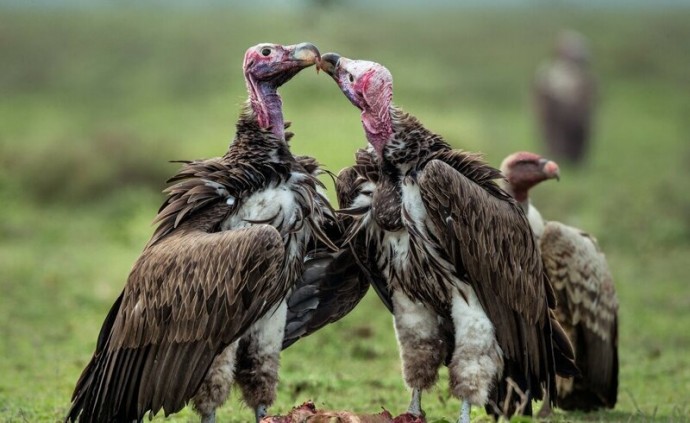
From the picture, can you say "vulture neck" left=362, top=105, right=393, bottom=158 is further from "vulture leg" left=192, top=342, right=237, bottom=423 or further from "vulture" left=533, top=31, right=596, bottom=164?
"vulture" left=533, top=31, right=596, bottom=164

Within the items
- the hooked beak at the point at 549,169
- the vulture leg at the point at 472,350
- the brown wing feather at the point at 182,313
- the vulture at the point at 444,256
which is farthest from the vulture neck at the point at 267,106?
the hooked beak at the point at 549,169

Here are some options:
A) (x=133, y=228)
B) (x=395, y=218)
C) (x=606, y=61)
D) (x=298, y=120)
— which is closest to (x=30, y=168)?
(x=133, y=228)

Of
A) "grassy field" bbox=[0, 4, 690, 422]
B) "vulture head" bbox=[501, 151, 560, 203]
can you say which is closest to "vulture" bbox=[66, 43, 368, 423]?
"grassy field" bbox=[0, 4, 690, 422]

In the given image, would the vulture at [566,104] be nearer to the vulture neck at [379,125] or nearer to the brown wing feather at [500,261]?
the brown wing feather at [500,261]

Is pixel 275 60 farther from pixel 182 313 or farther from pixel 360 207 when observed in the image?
pixel 182 313

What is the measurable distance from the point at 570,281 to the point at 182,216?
2852mm

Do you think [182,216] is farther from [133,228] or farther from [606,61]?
[606,61]

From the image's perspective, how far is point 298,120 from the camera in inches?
812

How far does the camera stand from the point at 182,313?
19.4 ft

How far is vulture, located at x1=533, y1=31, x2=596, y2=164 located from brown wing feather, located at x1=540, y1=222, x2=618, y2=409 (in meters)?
13.1

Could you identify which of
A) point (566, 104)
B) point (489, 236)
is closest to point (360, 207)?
point (489, 236)

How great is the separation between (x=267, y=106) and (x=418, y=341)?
1394mm

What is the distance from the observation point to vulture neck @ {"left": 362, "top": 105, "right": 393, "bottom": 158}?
6.29 m

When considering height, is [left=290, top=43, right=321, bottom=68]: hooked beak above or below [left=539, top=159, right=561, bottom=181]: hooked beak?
above
